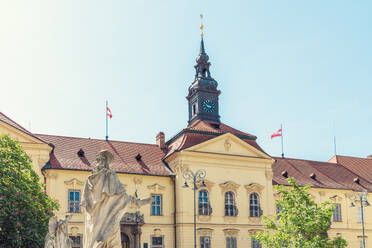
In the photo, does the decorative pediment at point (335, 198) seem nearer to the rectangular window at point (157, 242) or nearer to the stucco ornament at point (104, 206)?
the rectangular window at point (157, 242)

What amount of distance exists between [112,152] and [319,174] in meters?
20.2

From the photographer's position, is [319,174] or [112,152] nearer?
[112,152]

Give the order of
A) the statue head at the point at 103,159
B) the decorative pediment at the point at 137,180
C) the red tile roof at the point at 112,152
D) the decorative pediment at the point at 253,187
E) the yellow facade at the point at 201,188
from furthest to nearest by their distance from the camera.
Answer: the decorative pediment at the point at 253,187 → the decorative pediment at the point at 137,180 → the red tile roof at the point at 112,152 → the yellow facade at the point at 201,188 → the statue head at the point at 103,159

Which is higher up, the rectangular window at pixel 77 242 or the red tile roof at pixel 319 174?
the red tile roof at pixel 319 174

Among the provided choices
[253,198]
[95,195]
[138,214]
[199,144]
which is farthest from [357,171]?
[95,195]

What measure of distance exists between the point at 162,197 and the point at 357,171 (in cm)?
2164

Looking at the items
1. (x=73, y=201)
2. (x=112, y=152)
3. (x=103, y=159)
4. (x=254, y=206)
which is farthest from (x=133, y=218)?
(x=103, y=159)

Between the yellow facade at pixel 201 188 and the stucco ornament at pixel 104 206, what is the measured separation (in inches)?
1148

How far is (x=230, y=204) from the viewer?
40.1 meters

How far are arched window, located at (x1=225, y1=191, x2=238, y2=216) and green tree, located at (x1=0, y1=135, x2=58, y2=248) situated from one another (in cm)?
1743

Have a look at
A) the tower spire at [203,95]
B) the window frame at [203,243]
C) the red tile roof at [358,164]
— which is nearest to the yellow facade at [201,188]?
the window frame at [203,243]

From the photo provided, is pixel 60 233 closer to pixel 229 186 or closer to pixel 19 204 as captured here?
pixel 19 204

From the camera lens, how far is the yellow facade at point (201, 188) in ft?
119

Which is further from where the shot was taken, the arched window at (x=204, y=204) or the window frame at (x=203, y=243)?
the arched window at (x=204, y=204)
